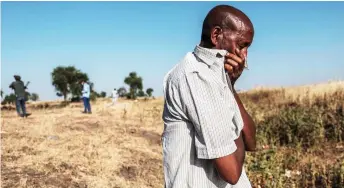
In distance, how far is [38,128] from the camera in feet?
28.6

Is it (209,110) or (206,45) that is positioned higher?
(206,45)

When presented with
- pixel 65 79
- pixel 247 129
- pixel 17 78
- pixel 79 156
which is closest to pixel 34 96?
pixel 65 79

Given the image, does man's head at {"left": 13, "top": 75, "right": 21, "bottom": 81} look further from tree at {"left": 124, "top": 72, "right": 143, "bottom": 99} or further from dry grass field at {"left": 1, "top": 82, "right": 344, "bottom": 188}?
tree at {"left": 124, "top": 72, "right": 143, "bottom": 99}

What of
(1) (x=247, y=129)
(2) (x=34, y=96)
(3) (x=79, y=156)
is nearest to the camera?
(1) (x=247, y=129)

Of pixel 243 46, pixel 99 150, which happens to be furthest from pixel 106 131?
pixel 243 46

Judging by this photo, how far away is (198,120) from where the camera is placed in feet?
4.39

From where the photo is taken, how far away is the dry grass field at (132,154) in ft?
15.9

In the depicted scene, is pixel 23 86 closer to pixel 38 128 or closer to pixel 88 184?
pixel 38 128

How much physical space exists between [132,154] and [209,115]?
5.26 metres

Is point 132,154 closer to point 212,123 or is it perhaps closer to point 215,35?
point 215,35

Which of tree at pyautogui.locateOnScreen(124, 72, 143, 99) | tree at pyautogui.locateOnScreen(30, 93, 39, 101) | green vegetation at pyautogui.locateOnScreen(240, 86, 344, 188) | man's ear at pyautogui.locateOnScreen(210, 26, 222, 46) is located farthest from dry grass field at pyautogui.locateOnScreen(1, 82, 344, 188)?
tree at pyautogui.locateOnScreen(30, 93, 39, 101)

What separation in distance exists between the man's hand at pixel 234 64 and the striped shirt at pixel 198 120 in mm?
45

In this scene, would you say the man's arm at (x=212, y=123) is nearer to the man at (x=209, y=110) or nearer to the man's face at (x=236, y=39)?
the man at (x=209, y=110)

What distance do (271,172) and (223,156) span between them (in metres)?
3.60
